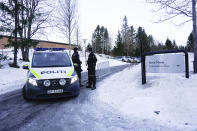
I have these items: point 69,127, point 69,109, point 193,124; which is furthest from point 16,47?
point 193,124

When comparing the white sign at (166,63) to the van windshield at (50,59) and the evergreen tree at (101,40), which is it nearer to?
the van windshield at (50,59)

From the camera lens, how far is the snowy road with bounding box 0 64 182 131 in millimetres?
2757

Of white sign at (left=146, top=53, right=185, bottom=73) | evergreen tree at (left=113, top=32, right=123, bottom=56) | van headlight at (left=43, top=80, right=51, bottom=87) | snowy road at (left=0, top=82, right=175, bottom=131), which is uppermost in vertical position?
evergreen tree at (left=113, top=32, right=123, bottom=56)

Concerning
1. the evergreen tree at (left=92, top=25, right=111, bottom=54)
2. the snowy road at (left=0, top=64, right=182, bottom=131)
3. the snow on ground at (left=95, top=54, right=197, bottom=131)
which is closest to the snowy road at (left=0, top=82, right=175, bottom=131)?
the snowy road at (left=0, top=64, right=182, bottom=131)

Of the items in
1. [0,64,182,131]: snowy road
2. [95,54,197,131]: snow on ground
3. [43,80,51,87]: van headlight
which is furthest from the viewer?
[43,80,51,87]: van headlight

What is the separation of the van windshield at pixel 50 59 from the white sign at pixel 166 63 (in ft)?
11.4

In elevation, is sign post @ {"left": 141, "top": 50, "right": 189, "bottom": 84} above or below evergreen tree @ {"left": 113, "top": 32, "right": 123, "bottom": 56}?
below

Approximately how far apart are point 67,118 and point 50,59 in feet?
9.46

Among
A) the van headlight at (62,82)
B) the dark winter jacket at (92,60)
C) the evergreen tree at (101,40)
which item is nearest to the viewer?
the van headlight at (62,82)

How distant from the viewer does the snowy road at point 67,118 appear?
2757 mm

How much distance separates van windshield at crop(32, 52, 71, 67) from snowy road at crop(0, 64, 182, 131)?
1.48 meters

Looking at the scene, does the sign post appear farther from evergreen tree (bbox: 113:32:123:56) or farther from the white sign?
evergreen tree (bbox: 113:32:123:56)

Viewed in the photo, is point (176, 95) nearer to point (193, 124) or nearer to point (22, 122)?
point (193, 124)

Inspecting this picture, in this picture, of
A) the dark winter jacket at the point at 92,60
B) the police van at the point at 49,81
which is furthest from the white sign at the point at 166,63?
the police van at the point at 49,81
